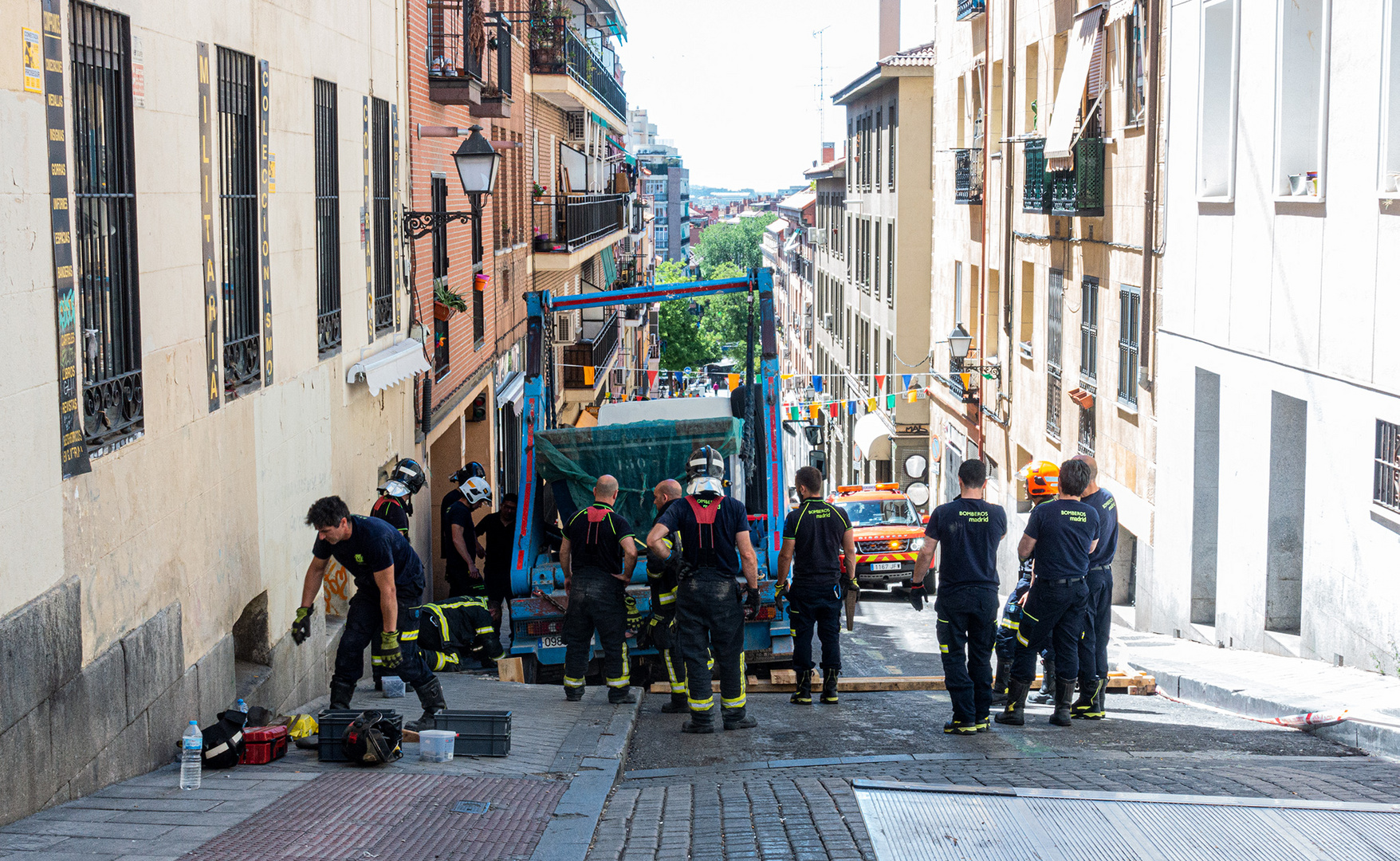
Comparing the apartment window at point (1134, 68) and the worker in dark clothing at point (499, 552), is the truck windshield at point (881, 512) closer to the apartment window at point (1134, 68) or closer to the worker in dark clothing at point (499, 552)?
the apartment window at point (1134, 68)

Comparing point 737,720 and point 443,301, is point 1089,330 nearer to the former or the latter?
point 443,301

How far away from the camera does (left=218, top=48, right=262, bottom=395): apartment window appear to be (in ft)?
29.3

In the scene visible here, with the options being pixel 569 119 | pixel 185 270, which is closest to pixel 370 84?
pixel 185 270

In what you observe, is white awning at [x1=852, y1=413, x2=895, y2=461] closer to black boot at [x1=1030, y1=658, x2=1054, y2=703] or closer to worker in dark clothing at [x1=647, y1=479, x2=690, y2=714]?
black boot at [x1=1030, y1=658, x2=1054, y2=703]

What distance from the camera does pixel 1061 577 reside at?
8.67m

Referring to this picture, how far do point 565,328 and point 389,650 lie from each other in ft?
73.6

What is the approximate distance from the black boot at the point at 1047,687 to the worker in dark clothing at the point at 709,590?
2256mm

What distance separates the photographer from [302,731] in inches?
302

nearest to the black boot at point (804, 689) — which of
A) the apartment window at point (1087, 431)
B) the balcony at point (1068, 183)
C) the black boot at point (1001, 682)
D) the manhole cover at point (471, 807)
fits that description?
the black boot at point (1001, 682)

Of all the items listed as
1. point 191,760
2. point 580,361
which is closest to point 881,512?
point 580,361

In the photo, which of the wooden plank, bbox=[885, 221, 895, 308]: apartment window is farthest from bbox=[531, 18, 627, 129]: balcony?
the wooden plank

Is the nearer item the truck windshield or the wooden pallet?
the wooden pallet

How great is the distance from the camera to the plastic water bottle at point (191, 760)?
659 cm

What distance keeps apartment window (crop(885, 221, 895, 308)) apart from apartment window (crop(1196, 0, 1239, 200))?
66.8ft
